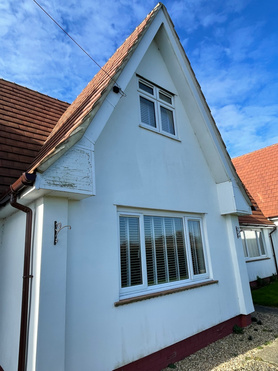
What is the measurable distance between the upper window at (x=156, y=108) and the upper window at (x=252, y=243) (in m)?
8.21

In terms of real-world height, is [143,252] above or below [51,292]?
above

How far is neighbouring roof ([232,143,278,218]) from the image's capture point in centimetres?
1419

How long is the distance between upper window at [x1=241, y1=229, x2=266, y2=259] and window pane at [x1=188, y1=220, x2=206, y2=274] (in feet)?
22.1

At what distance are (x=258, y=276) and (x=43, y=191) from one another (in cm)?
1203

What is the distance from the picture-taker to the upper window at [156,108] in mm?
5836

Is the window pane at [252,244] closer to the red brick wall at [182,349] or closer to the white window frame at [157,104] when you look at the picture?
the red brick wall at [182,349]

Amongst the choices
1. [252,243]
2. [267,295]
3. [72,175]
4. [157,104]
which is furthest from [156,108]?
[252,243]

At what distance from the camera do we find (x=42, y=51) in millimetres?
4863

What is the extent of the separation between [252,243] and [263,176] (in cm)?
575

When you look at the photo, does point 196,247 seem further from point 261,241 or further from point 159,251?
point 261,241

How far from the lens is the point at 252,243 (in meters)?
12.2

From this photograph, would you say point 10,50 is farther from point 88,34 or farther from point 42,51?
point 88,34

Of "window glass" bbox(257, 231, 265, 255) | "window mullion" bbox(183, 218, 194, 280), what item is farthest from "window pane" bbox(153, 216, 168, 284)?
"window glass" bbox(257, 231, 265, 255)

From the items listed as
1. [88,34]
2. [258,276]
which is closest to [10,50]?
[88,34]
